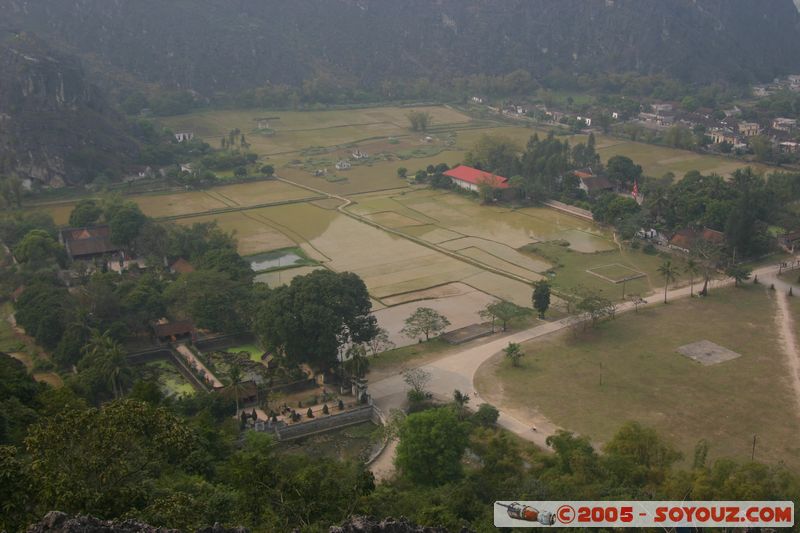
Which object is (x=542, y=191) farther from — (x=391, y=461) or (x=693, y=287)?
(x=391, y=461)

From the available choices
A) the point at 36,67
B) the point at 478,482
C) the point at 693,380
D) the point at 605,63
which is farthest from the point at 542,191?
the point at 605,63

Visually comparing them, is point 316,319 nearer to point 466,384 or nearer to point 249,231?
point 466,384

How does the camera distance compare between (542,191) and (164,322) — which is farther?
(542,191)

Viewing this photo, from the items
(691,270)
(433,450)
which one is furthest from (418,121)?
(433,450)

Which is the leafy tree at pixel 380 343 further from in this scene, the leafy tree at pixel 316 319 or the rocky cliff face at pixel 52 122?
the rocky cliff face at pixel 52 122

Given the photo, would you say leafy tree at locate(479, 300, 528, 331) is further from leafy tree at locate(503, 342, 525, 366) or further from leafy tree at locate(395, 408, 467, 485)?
leafy tree at locate(395, 408, 467, 485)

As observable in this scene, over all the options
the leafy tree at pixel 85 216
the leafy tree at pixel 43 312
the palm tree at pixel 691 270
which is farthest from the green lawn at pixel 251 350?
the palm tree at pixel 691 270

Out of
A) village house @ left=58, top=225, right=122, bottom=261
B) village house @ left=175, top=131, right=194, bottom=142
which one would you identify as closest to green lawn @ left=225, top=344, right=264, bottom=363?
village house @ left=58, top=225, right=122, bottom=261
